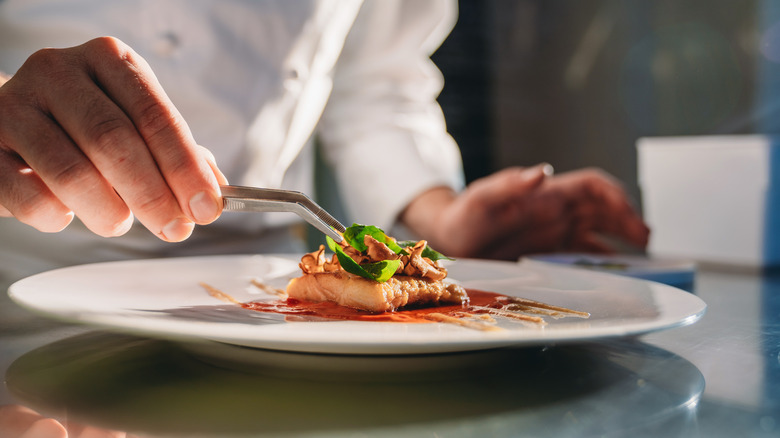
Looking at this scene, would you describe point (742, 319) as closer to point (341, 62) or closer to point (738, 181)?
point (738, 181)

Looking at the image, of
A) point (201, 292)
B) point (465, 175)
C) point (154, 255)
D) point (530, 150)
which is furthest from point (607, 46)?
point (201, 292)

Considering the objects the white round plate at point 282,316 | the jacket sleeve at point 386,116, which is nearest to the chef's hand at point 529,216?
the jacket sleeve at point 386,116

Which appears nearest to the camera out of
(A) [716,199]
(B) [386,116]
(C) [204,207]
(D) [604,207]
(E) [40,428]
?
(E) [40,428]

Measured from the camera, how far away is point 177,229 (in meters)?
0.84

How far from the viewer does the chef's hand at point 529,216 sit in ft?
6.27

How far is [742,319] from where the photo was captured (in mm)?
1041

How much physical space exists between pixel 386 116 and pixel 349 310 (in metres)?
1.50

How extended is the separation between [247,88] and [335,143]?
0.58 meters

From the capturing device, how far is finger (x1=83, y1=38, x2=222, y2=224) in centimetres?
80

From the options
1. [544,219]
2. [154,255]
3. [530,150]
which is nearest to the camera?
Result: [154,255]

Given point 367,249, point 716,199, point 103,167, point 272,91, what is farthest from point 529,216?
point 103,167

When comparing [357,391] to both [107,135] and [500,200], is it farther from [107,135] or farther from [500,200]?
[500,200]

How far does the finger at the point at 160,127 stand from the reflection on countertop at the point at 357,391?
184mm

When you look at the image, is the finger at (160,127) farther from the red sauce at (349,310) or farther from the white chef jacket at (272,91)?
the white chef jacket at (272,91)
